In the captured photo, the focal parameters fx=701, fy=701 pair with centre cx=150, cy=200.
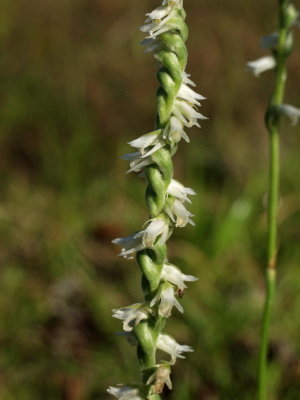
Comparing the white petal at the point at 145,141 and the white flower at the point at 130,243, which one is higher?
the white petal at the point at 145,141

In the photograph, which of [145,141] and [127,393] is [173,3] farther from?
[127,393]

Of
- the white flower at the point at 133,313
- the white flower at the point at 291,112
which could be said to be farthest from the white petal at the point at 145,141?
the white flower at the point at 291,112

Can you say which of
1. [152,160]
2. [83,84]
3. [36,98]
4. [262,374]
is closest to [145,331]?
[152,160]

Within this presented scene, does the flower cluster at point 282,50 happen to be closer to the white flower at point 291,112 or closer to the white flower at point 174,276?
the white flower at point 291,112

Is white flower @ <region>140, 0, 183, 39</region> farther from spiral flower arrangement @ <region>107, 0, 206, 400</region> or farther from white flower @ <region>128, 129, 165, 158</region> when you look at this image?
white flower @ <region>128, 129, 165, 158</region>

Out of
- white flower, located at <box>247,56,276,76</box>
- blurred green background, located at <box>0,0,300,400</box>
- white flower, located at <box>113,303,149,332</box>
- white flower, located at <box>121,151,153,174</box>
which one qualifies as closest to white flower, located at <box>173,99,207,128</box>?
white flower, located at <box>121,151,153,174</box>

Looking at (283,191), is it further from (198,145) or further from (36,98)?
(36,98)

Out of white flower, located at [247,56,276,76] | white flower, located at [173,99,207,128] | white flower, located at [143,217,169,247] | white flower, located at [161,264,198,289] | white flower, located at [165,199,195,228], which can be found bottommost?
white flower, located at [161,264,198,289]

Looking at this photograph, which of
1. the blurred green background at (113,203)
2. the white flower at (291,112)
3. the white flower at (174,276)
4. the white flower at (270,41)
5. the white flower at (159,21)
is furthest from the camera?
the blurred green background at (113,203)
